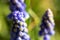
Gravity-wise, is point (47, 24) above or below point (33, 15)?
below

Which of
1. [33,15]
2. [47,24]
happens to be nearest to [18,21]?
[47,24]

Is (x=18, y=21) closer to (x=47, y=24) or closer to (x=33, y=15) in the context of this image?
(x=47, y=24)

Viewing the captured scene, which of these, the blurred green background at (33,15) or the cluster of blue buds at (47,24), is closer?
the cluster of blue buds at (47,24)

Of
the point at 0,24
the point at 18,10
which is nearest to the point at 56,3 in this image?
the point at 0,24

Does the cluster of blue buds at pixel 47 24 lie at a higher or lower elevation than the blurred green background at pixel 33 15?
lower

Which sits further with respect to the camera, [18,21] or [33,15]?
[33,15]

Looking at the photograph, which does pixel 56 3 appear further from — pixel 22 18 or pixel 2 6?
pixel 22 18

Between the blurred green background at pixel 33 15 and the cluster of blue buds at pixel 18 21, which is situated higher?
the blurred green background at pixel 33 15

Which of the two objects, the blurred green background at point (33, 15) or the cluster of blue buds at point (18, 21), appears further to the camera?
the blurred green background at point (33, 15)
